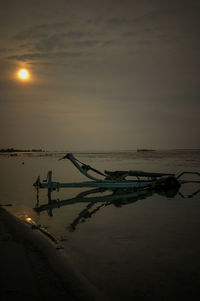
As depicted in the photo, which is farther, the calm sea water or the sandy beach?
the calm sea water

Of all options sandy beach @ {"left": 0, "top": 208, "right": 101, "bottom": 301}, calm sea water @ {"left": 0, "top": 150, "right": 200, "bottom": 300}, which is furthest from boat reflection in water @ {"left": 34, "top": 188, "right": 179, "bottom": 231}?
sandy beach @ {"left": 0, "top": 208, "right": 101, "bottom": 301}

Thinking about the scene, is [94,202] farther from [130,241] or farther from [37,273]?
[37,273]

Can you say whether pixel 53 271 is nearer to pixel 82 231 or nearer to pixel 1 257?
pixel 1 257

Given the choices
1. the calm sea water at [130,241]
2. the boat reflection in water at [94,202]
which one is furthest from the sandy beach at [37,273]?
A: the boat reflection in water at [94,202]

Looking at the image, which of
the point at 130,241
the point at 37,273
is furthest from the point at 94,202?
the point at 37,273

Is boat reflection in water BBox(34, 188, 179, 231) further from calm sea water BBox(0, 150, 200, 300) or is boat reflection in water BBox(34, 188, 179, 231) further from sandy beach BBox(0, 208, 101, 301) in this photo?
sandy beach BBox(0, 208, 101, 301)

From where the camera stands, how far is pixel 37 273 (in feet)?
13.5

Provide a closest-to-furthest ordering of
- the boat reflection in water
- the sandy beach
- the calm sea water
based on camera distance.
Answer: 1. the sandy beach
2. the calm sea water
3. the boat reflection in water

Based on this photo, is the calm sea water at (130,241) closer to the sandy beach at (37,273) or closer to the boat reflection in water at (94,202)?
the boat reflection in water at (94,202)

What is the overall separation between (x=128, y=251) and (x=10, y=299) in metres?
3.35

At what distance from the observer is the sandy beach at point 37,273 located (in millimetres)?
3520

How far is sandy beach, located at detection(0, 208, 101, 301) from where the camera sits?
3520mm

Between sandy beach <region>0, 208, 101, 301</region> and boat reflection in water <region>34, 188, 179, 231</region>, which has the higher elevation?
boat reflection in water <region>34, 188, 179, 231</region>

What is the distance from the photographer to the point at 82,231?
24.5 ft
